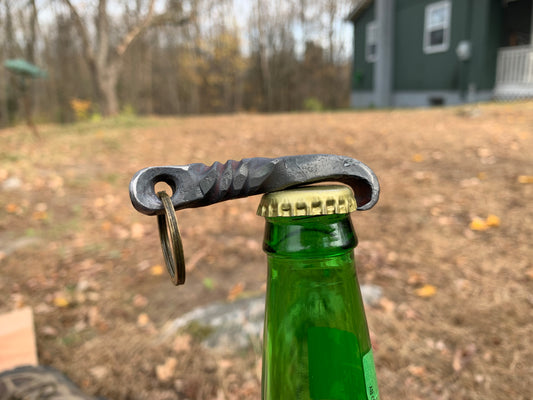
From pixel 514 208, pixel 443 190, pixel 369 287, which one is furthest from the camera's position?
pixel 443 190

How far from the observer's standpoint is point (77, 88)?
940 inches

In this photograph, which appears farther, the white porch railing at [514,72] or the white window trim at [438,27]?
the white window trim at [438,27]

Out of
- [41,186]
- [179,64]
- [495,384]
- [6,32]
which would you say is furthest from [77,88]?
[495,384]

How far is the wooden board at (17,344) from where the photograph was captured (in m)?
2.03

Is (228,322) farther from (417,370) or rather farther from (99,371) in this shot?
(417,370)

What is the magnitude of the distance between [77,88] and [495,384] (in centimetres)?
2560

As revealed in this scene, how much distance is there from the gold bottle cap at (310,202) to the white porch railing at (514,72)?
46.8 ft

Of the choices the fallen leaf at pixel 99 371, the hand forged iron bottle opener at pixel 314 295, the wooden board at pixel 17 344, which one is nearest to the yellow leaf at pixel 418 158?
the fallen leaf at pixel 99 371

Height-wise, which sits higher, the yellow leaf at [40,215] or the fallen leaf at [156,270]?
the yellow leaf at [40,215]

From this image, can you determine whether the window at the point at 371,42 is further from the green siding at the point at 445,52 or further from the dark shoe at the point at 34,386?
the dark shoe at the point at 34,386

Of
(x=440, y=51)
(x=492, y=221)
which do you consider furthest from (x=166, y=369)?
(x=440, y=51)

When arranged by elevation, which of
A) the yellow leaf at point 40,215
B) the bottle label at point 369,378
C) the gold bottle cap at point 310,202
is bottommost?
the yellow leaf at point 40,215

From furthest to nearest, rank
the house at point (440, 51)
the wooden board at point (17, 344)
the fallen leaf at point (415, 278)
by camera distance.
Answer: the house at point (440, 51) → the fallen leaf at point (415, 278) → the wooden board at point (17, 344)

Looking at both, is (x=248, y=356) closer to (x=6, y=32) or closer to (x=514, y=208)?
(x=514, y=208)
